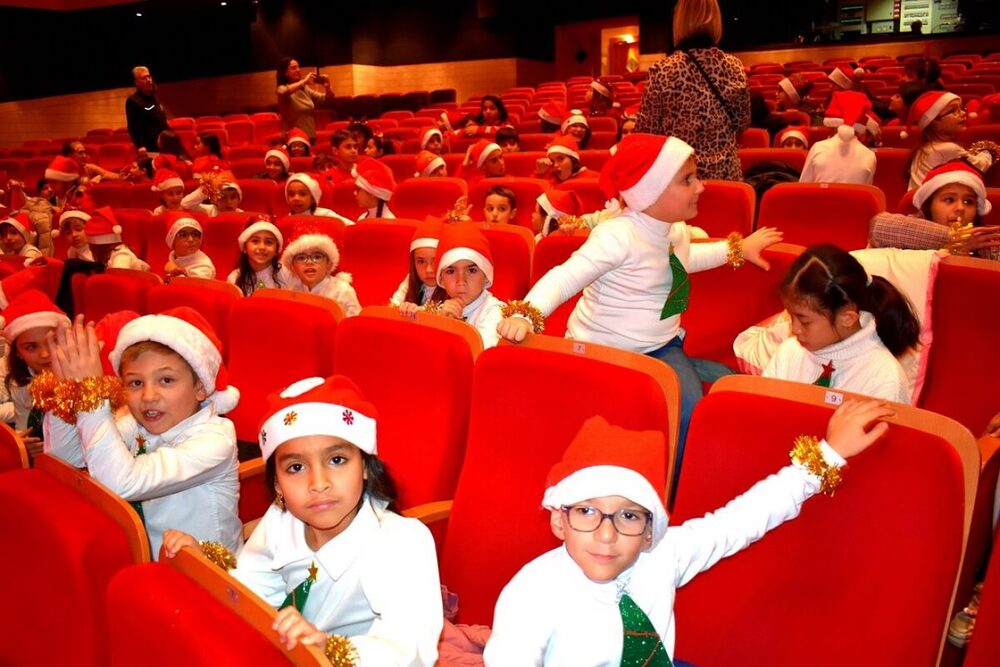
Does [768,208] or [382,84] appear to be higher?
[382,84]

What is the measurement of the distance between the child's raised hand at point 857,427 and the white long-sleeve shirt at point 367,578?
622 millimetres

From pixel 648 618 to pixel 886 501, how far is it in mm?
369

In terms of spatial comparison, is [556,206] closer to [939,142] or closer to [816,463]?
[939,142]

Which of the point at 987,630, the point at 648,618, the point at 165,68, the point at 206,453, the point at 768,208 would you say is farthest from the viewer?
the point at 165,68

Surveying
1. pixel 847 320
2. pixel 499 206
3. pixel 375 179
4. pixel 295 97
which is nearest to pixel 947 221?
pixel 847 320

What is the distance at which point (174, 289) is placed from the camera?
2.67m

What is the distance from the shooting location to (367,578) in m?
1.28

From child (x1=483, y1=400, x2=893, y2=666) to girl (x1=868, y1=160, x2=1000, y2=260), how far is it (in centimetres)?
130

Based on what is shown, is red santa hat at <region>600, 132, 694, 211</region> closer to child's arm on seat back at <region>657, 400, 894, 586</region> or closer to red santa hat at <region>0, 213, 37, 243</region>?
child's arm on seat back at <region>657, 400, 894, 586</region>

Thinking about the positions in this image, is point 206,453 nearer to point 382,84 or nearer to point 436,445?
point 436,445

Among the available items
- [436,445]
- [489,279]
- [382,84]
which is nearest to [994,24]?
[382,84]

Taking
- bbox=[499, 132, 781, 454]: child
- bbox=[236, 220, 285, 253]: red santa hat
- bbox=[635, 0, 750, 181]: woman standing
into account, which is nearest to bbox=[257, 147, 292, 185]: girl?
bbox=[236, 220, 285, 253]: red santa hat

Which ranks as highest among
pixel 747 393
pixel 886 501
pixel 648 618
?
pixel 747 393

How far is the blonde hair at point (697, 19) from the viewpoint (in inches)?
114
